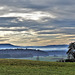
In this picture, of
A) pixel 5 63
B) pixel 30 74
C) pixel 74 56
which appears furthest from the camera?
pixel 74 56

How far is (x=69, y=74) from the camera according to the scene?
3862cm

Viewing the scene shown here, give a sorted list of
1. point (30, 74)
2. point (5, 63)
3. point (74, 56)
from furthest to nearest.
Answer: point (74, 56) < point (5, 63) < point (30, 74)

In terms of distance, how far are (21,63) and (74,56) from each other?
39.9 metres

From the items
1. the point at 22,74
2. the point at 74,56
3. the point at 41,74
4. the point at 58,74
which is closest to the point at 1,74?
the point at 22,74

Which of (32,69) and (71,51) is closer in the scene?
(32,69)

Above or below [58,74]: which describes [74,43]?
above

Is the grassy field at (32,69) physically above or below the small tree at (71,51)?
below

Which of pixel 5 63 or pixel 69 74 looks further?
pixel 5 63

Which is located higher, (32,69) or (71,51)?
(71,51)

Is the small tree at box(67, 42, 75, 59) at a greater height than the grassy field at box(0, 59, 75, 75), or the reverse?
the small tree at box(67, 42, 75, 59)

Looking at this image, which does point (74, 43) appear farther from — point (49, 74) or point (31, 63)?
point (49, 74)

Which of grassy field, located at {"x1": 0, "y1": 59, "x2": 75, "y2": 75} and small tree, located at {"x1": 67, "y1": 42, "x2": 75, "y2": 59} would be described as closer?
grassy field, located at {"x1": 0, "y1": 59, "x2": 75, "y2": 75}

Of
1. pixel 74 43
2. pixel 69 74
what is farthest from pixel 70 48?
pixel 69 74

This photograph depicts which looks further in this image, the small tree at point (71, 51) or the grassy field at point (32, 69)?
the small tree at point (71, 51)
